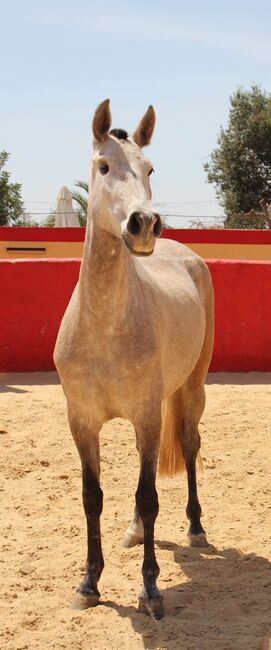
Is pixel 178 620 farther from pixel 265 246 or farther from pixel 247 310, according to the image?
pixel 265 246

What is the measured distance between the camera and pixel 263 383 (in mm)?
9641

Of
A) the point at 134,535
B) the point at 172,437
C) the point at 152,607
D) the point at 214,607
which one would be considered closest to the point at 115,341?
the point at 152,607

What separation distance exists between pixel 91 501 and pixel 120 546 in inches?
29.3

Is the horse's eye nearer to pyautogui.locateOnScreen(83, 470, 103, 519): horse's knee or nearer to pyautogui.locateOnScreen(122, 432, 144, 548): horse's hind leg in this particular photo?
pyautogui.locateOnScreen(83, 470, 103, 519): horse's knee

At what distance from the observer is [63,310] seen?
10156 mm

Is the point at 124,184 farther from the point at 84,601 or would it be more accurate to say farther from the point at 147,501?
the point at 84,601

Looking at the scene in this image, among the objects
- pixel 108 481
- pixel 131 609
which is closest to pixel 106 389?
pixel 131 609

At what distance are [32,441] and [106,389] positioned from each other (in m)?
3.13

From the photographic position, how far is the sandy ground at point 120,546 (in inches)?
152

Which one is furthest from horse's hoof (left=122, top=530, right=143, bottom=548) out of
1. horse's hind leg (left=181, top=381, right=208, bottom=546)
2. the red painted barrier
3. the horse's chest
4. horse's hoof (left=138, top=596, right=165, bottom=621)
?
the red painted barrier

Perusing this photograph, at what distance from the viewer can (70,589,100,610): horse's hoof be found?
13.6ft

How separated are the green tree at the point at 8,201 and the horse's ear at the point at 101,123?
99.2 feet

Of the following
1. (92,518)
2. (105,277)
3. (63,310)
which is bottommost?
(92,518)

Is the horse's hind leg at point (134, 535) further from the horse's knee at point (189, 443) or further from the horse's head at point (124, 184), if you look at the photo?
the horse's head at point (124, 184)
